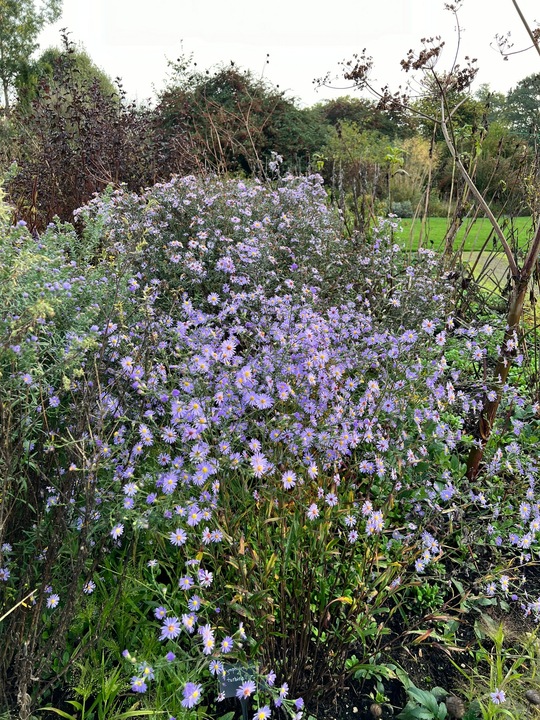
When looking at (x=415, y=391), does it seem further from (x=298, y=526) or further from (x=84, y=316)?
(x=84, y=316)

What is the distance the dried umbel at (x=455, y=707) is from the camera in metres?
1.89

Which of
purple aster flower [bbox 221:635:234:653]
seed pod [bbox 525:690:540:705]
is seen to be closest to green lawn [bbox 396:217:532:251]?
seed pod [bbox 525:690:540:705]

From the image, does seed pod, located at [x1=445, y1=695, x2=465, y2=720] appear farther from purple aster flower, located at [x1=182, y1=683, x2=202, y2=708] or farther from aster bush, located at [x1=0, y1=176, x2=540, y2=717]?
purple aster flower, located at [x1=182, y1=683, x2=202, y2=708]

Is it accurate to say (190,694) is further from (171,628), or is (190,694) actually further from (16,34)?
(16,34)

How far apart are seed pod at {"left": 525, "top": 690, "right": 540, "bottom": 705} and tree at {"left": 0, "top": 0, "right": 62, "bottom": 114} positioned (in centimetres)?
2742

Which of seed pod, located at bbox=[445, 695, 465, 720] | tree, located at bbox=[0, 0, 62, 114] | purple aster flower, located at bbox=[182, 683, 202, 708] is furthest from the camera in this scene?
tree, located at bbox=[0, 0, 62, 114]

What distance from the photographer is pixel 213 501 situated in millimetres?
1729

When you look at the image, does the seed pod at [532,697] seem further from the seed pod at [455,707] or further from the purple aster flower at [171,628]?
the purple aster flower at [171,628]

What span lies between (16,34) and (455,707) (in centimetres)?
2998

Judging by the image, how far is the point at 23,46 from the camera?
2516 cm

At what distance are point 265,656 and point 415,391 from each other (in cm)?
119

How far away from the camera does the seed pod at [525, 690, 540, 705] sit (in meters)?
1.89

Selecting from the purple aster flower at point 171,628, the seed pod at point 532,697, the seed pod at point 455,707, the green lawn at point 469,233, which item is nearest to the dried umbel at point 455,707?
the seed pod at point 455,707

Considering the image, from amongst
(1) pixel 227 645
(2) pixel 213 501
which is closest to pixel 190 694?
(1) pixel 227 645
